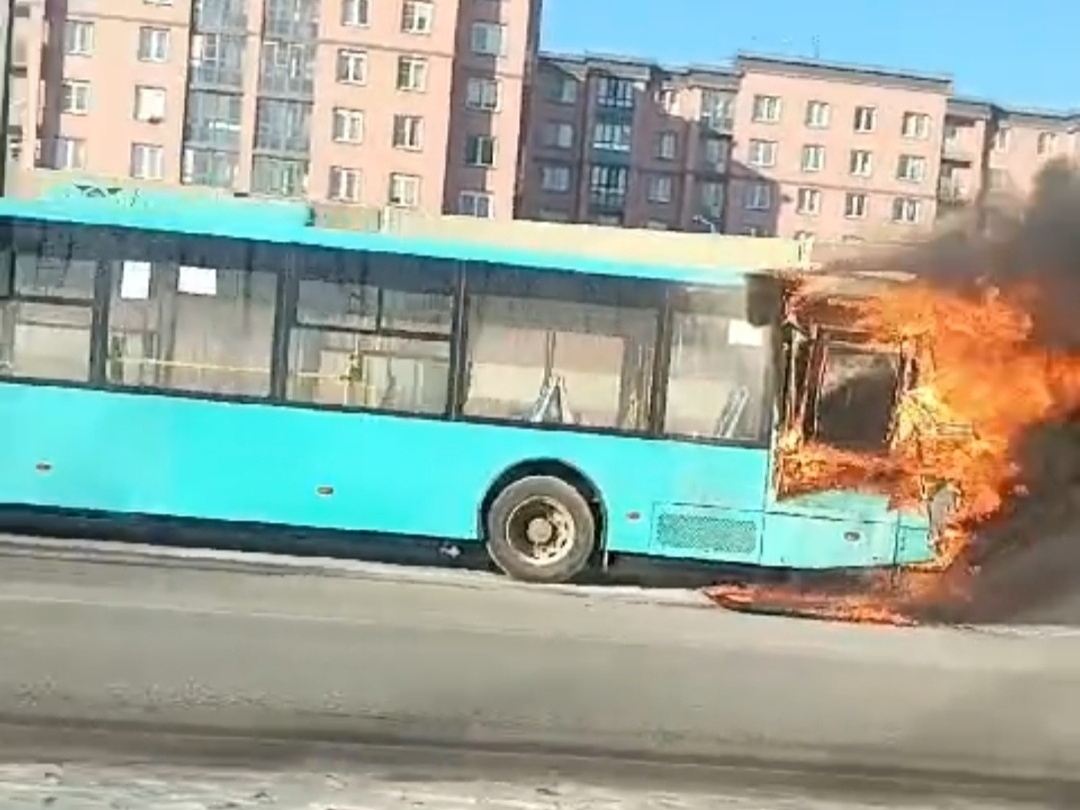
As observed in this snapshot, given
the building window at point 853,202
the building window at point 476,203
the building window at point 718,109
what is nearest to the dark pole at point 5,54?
the building window at point 476,203

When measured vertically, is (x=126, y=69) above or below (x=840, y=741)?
above

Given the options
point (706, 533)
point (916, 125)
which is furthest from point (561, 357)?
point (916, 125)

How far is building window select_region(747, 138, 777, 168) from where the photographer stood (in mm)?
92688

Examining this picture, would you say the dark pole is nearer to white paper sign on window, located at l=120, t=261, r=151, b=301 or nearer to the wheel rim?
white paper sign on window, located at l=120, t=261, r=151, b=301

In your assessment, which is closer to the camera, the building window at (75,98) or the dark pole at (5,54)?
the dark pole at (5,54)

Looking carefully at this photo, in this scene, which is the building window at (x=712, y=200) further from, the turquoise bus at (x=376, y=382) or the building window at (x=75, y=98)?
the turquoise bus at (x=376, y=382)

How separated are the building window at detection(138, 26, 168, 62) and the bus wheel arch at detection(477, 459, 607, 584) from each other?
2422 inches

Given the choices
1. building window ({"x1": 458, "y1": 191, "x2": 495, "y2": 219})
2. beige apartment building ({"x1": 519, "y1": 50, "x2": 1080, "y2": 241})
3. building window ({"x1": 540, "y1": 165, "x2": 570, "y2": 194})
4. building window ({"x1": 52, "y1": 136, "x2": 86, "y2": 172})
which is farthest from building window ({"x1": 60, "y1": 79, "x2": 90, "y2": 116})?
building window ({"x1": 540, "y1": 165, "x2": 570, "y2": 194})

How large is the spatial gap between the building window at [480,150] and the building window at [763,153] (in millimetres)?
20443

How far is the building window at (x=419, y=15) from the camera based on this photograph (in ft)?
251

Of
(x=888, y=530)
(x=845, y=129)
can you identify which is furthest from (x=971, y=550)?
(x=845, y=129)

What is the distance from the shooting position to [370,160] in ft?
247

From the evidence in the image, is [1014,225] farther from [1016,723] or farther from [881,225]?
[1016,723]

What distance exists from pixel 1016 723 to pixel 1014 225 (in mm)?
5847
